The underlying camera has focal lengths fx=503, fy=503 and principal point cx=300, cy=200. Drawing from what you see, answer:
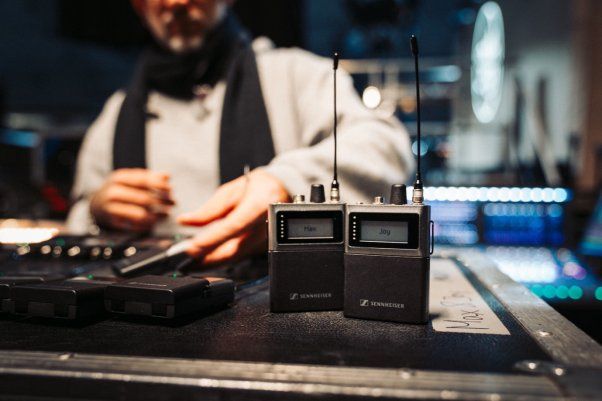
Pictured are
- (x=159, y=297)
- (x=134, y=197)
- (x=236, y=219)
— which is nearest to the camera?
(x=159, y=297)

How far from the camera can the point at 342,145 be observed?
97cm

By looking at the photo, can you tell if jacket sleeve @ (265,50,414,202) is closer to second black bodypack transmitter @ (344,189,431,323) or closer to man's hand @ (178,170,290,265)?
man's hand @ (178,170,290,265)

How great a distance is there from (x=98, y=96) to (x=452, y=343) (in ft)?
20.3

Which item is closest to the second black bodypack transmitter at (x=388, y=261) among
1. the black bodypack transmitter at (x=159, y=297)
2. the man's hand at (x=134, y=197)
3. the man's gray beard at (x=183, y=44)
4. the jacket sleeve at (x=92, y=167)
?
the black bodypack transmitter at (x=159, y=297)

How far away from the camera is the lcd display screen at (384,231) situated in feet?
1.57

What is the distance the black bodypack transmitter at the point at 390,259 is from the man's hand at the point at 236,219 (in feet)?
0.62

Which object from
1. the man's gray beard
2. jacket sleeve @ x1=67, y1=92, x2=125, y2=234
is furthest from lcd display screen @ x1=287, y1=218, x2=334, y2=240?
jacket sleeve @ x1=67, y1=92, x2=125, y2=234

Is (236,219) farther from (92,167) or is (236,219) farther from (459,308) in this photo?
(92,167)

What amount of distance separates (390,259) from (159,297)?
0.22 meters

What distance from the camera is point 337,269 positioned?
533 millimetres

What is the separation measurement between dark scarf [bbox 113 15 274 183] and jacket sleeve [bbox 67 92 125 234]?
118 mm

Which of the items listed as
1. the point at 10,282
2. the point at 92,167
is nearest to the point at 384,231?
the point at 10,282

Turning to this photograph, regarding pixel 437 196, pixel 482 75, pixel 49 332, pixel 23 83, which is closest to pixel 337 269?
pixel 49 332

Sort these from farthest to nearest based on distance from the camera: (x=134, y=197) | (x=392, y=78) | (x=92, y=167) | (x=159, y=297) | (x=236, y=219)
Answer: (x=392, y=78), (x=92, y=167), (x=134, y=197), (x=236, y=219), (x=159, y=297)
